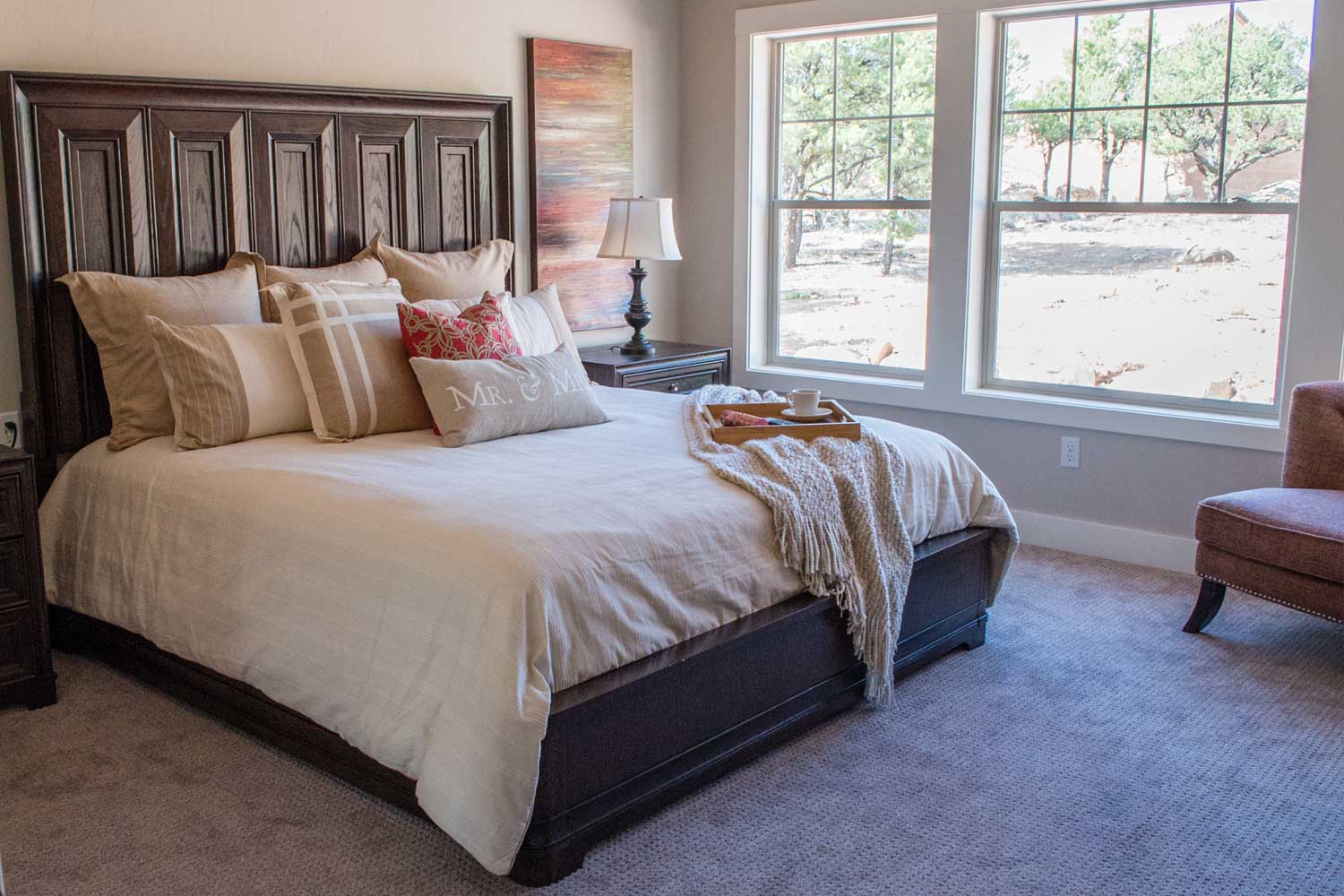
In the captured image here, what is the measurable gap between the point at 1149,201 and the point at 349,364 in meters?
2.91

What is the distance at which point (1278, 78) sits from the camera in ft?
13.4

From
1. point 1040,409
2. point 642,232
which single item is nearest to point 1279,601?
point 1040,409

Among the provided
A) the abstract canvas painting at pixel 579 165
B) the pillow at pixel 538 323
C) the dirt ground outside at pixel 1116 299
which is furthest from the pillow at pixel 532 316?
the dirt ground outside at pixel 1116 299

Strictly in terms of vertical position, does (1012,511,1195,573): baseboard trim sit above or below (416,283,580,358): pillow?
below

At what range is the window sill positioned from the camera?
4.22 metres

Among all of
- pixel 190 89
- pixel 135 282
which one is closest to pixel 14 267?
pixel 135 282

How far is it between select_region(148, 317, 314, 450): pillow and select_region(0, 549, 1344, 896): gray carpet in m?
0.75

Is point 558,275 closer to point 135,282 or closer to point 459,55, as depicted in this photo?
point 459,55

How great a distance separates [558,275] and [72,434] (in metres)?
2.07

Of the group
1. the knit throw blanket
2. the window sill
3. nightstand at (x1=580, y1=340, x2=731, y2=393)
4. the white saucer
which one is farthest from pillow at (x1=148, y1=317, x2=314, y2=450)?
the window sill

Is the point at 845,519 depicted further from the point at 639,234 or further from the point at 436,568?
the point at 639,234

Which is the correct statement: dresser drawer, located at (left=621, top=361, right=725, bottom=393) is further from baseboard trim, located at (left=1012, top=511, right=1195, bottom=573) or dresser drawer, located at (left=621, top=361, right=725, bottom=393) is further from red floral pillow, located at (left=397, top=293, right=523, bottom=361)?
baseboard trim, located at (left=1012, top=511, right=1195, bottom=573)

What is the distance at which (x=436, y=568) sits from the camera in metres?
2.43

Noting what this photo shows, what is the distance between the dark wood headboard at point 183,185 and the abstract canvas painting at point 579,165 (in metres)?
0.44
